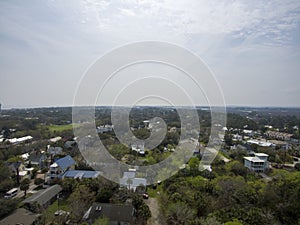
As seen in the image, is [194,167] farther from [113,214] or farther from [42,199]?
[42,199]

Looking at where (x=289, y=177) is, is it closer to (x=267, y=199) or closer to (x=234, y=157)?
(x=267, y=199)

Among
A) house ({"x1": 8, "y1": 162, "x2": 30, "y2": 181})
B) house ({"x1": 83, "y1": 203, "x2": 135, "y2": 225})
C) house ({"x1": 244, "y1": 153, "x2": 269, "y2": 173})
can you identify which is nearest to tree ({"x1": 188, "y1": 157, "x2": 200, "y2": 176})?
house ({"x1": 83, "y1": 203, "x2": 135, "y2": 225})

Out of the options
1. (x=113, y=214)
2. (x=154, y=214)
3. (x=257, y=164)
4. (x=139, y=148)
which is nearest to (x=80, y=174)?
(x=113, y=214)

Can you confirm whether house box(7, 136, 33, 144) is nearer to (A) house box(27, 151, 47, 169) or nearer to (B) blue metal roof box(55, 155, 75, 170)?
(A) house box(27, 151, 47, 169)

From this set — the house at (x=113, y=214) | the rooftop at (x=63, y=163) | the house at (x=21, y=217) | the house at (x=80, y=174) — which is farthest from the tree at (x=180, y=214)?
the rooftop at (x=63, y=163)

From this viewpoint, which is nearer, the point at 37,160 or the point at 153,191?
the point at 153,191

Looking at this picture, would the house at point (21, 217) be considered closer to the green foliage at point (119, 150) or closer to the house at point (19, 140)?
the green foliage at point (119, 150)
